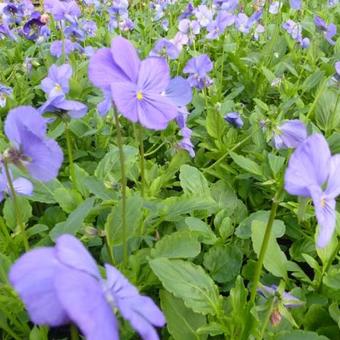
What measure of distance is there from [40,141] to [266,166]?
1.13 m

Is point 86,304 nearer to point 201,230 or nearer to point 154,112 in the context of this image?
point 154,112

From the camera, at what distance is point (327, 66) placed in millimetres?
3053

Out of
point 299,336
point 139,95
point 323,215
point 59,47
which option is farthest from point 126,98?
point 59,47

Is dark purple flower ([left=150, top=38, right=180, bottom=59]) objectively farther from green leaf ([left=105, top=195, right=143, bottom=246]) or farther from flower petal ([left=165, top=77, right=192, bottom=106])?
green leaf ([left=105, top=195, right=143, bottom=246])

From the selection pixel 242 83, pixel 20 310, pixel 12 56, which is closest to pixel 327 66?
pixel 242 83

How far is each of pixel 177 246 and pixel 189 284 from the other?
0.15m

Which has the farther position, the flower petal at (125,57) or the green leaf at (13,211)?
the green leaf at (13,211)

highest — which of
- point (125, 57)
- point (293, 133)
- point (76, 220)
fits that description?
point (125, 57)

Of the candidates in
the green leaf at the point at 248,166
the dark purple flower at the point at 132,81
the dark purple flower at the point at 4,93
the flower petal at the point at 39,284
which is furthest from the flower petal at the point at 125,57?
the dark purple flower at the point at 4,93

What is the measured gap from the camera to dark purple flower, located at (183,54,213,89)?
2.50m

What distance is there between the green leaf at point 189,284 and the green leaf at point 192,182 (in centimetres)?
45

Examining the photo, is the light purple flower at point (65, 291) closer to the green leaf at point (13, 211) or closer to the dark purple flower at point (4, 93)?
the green leaf at point (13, 211)

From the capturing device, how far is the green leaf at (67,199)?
163 cm

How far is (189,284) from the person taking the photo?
51.1 inches
